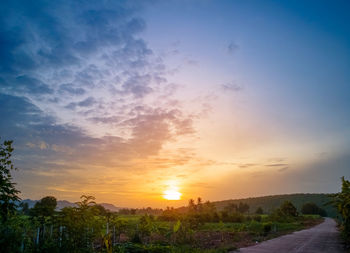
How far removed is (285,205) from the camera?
61.5 m

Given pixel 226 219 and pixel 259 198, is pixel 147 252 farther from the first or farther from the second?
pixel 259 198

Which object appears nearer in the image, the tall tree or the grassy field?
the grassy field

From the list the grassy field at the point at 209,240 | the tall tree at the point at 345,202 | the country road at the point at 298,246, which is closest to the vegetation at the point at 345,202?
the tall tree at the point at 345,202

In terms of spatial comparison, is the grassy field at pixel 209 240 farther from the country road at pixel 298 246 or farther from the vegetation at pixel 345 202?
the vegetation at pixel 345 202

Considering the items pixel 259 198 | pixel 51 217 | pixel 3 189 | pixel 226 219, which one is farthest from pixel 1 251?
pixel 259 198

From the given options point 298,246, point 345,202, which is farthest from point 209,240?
point 345,202

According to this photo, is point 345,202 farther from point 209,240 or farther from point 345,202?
point 209,240

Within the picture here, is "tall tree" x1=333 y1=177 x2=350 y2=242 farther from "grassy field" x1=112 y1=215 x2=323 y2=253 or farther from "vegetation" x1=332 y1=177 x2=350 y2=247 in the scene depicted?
"grassy field" x1=112 y1=215 x2=323 y2=253

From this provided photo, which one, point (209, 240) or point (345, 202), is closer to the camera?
point (345, 202)

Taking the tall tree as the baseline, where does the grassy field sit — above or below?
below

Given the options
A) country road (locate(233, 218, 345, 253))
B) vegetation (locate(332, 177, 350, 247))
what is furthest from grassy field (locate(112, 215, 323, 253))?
vegetation (locate(332, 177, 350, 247))

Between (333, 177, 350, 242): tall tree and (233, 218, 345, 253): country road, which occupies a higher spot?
(333, 177, 350, 242): tall tree

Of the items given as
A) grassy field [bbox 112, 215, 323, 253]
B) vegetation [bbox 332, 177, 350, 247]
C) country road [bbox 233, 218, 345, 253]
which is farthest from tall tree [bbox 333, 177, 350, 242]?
grassy field [bbox 112, 215, 323, 253]

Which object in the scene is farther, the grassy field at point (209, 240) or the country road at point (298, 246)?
the country road at point (298, 246)
